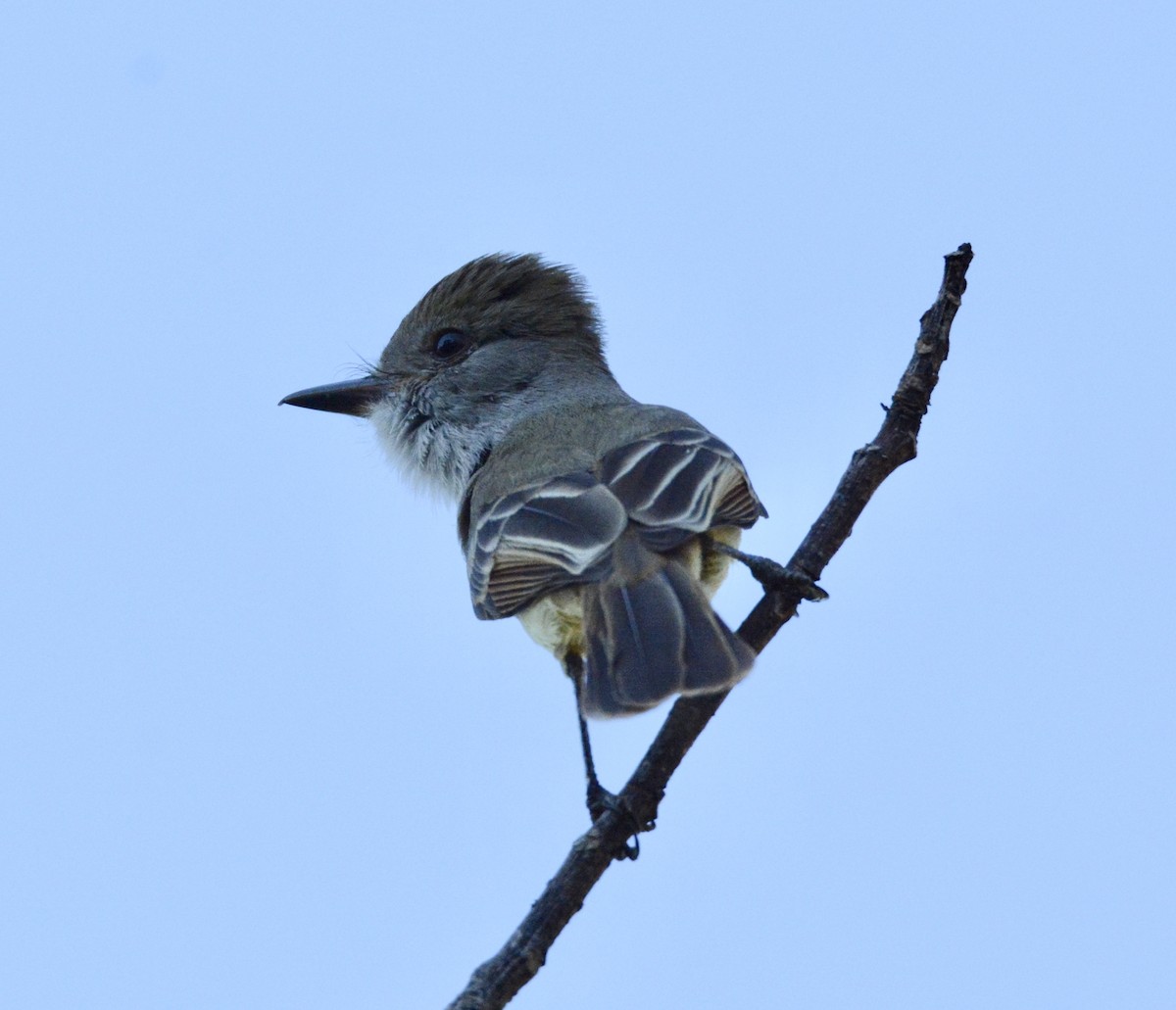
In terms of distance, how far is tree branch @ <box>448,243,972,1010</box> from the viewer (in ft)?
13.6

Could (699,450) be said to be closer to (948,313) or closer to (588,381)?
(948,313)

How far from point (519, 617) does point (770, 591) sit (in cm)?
118

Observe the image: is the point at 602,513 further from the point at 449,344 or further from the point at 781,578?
the point at 449,344

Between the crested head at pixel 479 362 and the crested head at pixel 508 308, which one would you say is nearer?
the crested head at pixel 479 362

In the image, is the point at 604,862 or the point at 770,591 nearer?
the point at 604,862

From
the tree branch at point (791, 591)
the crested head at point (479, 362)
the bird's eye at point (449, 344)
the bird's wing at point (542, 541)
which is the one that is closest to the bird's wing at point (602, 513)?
the bird's wing at point (542, 541)

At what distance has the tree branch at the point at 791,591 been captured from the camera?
4.14 meters

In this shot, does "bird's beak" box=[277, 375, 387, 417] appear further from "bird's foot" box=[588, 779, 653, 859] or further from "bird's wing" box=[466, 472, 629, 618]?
"bird's foot" box=[588, 779, 653, 859]

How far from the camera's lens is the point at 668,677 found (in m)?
4.60

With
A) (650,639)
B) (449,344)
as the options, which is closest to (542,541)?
(650,639)

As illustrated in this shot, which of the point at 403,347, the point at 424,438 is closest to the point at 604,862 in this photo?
the point at 424,438

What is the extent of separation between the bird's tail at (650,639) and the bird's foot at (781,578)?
0.20 m

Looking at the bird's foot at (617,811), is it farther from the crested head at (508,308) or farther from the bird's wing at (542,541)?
the crested head at (508,308)

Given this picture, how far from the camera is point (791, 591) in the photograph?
4.96 metres
